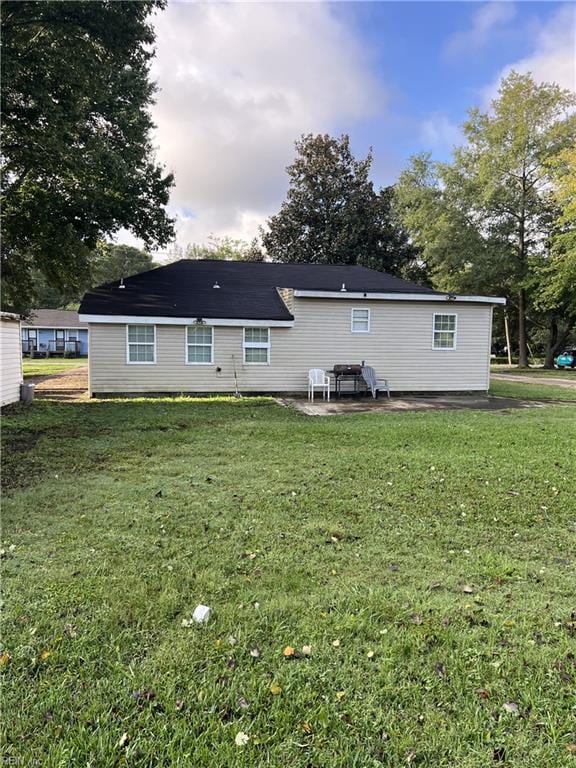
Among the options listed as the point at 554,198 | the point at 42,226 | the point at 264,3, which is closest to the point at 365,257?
the point at 554,198

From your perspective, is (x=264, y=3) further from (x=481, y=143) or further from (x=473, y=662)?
(x=481, y=143)

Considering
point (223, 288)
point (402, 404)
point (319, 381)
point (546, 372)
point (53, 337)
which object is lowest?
point (402, 404)

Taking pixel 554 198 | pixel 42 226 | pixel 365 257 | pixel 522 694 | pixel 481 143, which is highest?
pixel 481 143

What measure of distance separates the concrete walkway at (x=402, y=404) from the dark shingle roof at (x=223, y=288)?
297cm

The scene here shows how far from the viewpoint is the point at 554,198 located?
82.5 feet

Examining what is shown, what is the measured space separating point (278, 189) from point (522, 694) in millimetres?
30920

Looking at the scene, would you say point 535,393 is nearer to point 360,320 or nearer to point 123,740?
point 360,320

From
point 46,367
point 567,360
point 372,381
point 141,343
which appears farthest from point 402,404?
point 567,360

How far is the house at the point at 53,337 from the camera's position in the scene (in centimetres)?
3841

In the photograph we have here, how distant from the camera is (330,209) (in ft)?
93.2

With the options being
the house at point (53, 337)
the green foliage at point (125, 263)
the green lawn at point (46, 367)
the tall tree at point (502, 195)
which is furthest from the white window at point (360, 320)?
the green foliage at point (125, 263)

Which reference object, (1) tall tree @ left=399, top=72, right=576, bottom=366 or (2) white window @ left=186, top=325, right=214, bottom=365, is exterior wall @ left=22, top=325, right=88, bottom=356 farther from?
(2) white window @ left=186, top=325, right=214, bottom=365

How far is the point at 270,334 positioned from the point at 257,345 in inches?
19.6

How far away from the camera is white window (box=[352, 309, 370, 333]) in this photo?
45.9ft
